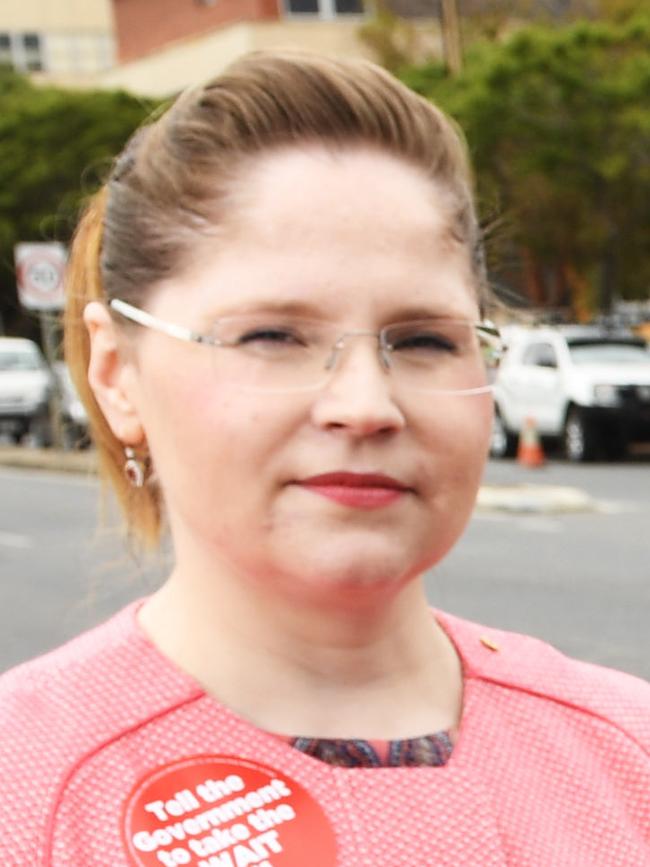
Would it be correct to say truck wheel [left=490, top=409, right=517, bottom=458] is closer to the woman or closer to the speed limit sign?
the speed limit sign

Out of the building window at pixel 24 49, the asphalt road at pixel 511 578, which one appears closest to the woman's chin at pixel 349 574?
the asphalt road at pixel 511 578

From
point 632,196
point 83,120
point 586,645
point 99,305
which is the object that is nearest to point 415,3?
point 83,120

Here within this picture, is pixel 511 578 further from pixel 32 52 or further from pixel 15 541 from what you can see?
pixel 32 52

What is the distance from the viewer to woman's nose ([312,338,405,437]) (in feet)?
4.68

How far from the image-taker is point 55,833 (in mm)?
1326

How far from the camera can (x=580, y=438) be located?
63.6 feet

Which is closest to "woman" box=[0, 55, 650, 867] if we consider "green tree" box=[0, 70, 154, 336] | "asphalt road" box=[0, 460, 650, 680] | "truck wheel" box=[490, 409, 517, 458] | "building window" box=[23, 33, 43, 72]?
"asphalt road" box=[0, 460, 650, 680]

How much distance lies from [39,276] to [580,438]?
22.3 feet

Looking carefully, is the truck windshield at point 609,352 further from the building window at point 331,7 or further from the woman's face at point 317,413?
the building window at point 331,7

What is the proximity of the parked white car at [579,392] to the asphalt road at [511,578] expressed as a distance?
2406 mm

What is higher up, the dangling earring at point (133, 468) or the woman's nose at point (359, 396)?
the woman's nose at point (359, 396)

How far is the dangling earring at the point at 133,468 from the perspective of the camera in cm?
172

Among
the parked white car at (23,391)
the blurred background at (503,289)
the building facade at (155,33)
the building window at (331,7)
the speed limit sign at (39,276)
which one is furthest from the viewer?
the building window at (331,7)

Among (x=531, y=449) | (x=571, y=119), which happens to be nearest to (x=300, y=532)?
(x=531, y=449)
